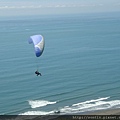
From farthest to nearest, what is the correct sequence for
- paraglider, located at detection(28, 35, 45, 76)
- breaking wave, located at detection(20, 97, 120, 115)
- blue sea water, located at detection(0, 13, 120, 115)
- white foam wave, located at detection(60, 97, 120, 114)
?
blue sea water, located at detection(0, 13, 120, 115)
white foam wave, located at detection(60, 97, 120, 114)
breaking wave, located at detection(20, 97, 120, 115)
paraglider, located at detection(28, 35, 45, 76)

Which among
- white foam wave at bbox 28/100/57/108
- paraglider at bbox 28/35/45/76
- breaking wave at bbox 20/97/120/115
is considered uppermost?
paraglider at bbox 28/35/45/76

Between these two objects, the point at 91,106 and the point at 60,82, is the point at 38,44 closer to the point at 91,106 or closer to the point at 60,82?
the point at 91,106

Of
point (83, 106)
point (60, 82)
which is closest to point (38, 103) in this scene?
point (83, 106)

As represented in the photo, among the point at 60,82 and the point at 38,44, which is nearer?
the point at 38,44

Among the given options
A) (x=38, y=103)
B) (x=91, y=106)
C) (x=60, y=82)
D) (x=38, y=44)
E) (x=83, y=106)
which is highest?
(x=60, y=82)

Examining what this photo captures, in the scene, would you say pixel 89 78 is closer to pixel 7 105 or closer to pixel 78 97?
pixel 78 97

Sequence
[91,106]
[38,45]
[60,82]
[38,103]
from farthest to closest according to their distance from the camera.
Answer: [60,82], [38,103], [91,106], [38,45]

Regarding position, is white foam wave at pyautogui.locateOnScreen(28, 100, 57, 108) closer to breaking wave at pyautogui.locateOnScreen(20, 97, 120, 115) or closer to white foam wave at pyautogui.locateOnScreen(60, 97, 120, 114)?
breaking wave at pyautogui.locateOnScreen(20, 97, 120, 115)

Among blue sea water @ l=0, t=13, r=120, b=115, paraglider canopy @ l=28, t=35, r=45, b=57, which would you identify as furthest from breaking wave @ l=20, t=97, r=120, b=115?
paraglider canopy @ l=28, t=35, r=45, b=57

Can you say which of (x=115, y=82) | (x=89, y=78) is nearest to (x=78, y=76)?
(x=89, y=78)

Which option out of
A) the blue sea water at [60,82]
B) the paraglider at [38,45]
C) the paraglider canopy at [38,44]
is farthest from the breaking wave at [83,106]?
the paraglider canopy at [38,44]

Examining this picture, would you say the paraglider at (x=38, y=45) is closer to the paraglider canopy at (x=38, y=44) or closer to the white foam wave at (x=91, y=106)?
the paraglider canopy at (x=38, y=44)
